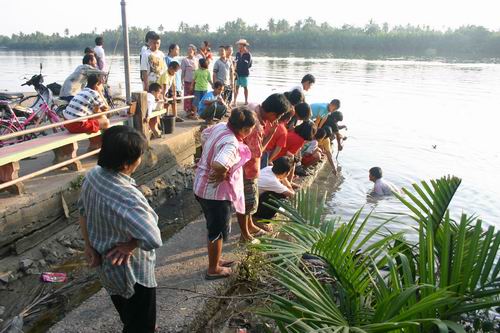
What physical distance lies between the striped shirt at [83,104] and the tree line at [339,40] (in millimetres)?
39037

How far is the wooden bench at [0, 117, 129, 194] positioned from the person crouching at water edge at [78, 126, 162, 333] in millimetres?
2837

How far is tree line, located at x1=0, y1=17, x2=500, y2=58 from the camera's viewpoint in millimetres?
54719

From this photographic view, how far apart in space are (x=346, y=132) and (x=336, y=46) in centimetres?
5263

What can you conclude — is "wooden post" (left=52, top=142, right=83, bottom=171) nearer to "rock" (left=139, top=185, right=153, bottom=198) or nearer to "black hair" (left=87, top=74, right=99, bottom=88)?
"black hair" (left=87, top=74, right=99, bottom=88)

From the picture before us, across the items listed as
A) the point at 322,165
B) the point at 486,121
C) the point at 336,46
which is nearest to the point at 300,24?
the point at 336,46

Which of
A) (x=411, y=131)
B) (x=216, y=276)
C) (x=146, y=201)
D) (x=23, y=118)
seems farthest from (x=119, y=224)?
(x=411, y=131)

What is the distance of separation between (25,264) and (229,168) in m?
2.65

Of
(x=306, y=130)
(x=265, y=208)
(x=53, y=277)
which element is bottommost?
(x=53, y=277)

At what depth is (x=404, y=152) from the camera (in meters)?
11.7

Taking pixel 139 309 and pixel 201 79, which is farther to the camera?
pixel 201 79

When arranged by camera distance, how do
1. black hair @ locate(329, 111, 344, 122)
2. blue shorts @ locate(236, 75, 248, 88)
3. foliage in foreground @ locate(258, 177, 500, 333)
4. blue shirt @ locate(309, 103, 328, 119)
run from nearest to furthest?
foliage in foreground @ locate(258, 177, 500, 333) < black hair @ locate(329, 111, 344, 122) < blue shirt @ locate(309, 103, 328, 119) < blue shorts @ locate(236, 75, 248, 88)

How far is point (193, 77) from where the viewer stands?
10305 mm

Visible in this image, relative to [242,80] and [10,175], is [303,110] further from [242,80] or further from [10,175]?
[242,80]

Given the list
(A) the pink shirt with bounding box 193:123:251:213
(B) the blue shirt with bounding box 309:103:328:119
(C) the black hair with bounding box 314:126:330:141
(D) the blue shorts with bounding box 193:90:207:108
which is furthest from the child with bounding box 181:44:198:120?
(A) the pink shirt with bounding box 193:123:251:213
